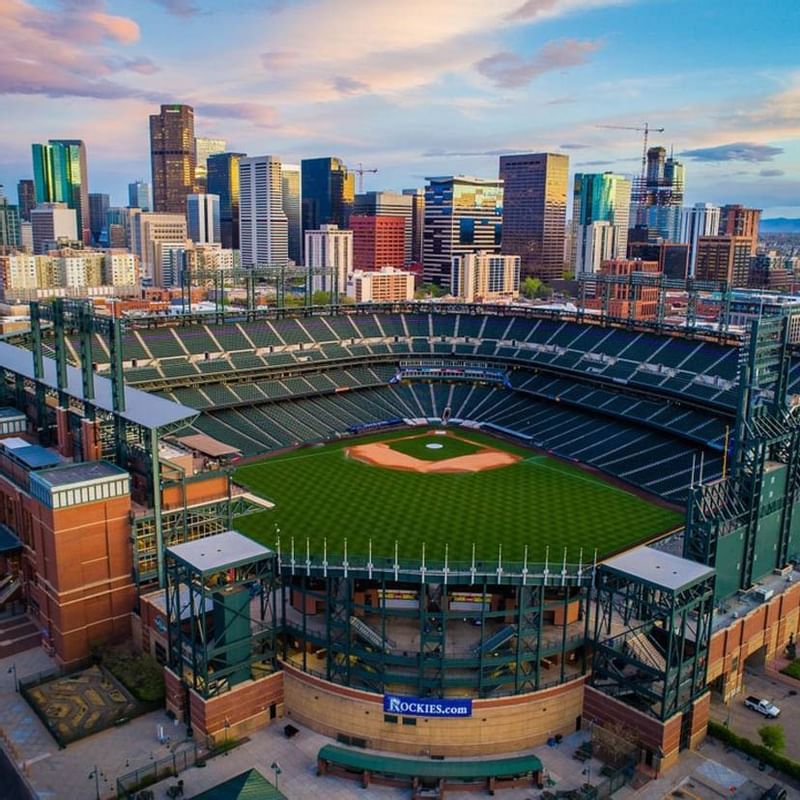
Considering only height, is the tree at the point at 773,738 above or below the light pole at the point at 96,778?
above

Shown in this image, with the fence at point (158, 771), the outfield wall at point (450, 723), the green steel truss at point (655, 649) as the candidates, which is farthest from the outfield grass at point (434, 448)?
the fence at point (158, 771)

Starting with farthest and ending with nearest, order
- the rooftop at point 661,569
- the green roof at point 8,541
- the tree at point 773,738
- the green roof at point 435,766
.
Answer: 1. the green roof at point 8,541
2. the tree at point 773,738
3. the rooftop at point 661,569
4. the green roof at point 435,766

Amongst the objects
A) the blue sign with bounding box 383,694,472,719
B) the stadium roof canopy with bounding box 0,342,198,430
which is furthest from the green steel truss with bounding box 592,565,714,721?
the stadium roof canopy with bounding box 0,342,198,430

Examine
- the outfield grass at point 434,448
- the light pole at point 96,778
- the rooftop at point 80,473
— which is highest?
the rooftop at point 80,473

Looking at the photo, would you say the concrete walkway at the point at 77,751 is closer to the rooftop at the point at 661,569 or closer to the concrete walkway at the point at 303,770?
the concrete walkway at the point at 303,770

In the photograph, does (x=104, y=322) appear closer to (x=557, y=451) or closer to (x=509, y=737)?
(x=509, y=737)

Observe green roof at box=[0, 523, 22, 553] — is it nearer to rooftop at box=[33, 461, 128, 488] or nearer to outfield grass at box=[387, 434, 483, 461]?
rooftop at box=[33, 461, 128, 488]

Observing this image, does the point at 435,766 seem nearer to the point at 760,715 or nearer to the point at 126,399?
the point at 760,715

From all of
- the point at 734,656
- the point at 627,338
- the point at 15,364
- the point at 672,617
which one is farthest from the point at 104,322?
the point at 627,338
